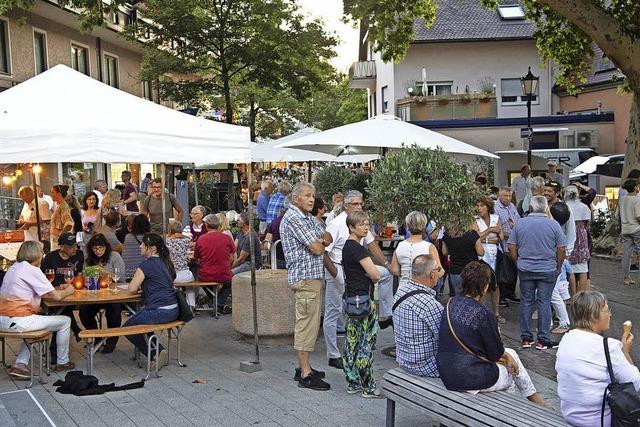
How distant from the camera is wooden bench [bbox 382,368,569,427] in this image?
5101 mm

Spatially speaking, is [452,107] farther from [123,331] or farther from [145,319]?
[123,331]

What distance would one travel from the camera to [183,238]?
10953 millimetres

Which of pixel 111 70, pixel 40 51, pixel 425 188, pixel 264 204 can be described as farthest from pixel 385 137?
pixel 111 70

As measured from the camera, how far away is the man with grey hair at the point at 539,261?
9.02 m

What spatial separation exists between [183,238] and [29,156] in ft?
10.8

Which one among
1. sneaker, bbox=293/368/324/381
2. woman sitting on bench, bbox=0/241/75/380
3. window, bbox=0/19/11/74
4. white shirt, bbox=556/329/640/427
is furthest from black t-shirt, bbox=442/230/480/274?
window, bbox=0/19/11/74

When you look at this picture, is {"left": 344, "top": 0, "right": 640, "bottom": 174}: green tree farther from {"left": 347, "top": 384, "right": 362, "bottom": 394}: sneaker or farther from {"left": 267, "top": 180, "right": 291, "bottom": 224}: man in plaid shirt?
{"left": 347, "top": 384, "right": 362, "bottom": 394}: sneaker

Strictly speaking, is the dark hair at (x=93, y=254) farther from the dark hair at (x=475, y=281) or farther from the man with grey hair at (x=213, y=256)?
the dark hair at (x=475, y=281)

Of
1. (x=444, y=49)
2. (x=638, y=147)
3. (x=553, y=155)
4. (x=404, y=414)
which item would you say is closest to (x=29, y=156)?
(x=404, y=414)

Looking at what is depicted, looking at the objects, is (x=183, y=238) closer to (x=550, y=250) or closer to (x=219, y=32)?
(x=550, y=250)

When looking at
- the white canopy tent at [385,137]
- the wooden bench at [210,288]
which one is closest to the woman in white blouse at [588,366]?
the wooden bench at [210,288]

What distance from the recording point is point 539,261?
9.02 m

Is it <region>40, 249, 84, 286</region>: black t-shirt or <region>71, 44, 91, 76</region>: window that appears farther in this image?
<region>71, 44, 91, 76</region>: window

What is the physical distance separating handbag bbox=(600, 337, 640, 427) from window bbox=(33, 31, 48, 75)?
67.0ft
